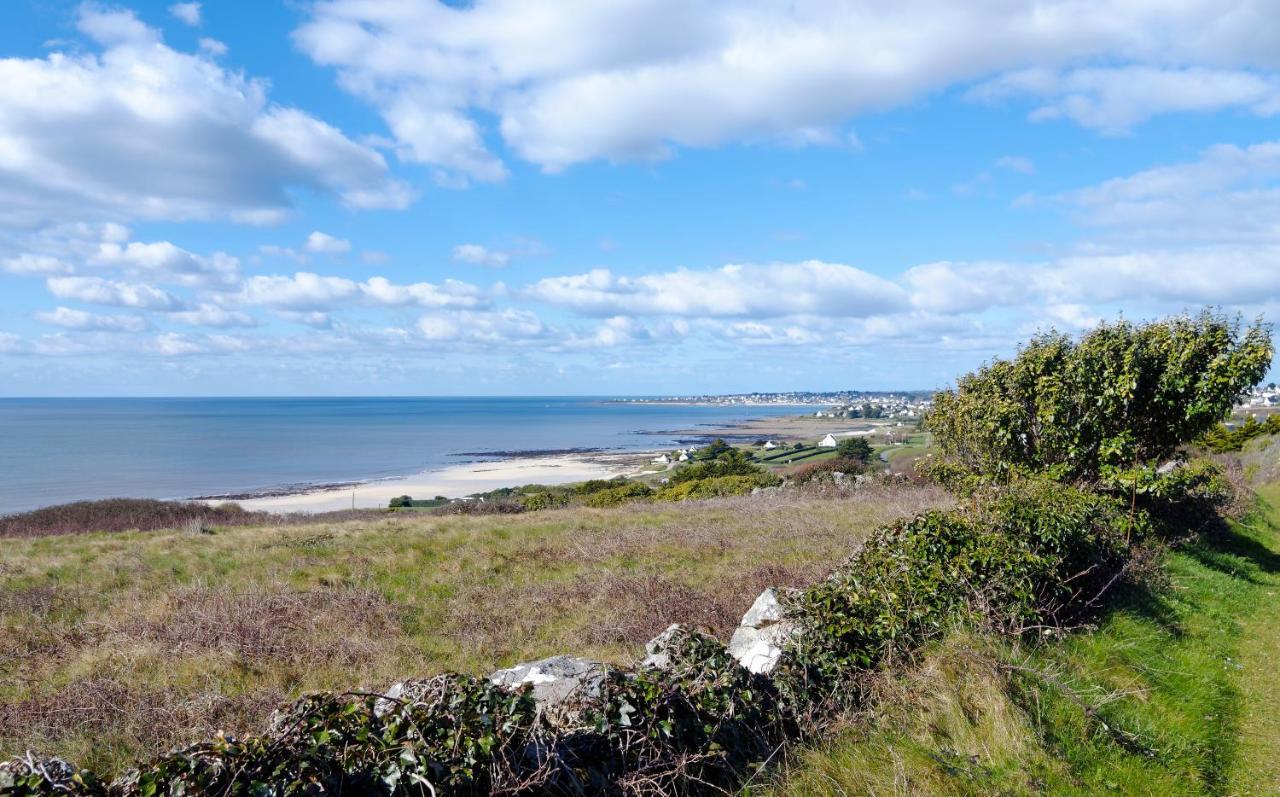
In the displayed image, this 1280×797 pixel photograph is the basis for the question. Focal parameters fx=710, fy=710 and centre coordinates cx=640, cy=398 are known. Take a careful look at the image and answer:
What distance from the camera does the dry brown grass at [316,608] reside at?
688 cm

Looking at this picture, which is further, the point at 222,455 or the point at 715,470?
the point at 222,455

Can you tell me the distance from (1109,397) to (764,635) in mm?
9834

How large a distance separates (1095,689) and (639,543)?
419 inches

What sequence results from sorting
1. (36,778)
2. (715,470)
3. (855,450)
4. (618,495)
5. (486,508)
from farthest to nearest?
(855,450), (715,470), (618,495), (486,508), (36,778)

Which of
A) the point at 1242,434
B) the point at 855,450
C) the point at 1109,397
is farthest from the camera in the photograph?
the point at 855,450

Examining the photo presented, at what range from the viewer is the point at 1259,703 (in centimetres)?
713

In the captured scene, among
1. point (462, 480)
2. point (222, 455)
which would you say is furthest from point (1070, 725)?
point (222, 455)

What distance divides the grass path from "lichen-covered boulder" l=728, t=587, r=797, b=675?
3461mm

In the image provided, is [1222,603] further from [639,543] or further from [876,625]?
[639,543]

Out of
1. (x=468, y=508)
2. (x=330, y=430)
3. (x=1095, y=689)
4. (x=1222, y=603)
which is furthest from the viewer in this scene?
(x=330, y=430)

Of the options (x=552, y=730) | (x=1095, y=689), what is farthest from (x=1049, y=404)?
(x=552, y=730)

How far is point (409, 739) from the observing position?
3949mm

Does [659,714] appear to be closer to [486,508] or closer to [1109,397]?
[1109,397]

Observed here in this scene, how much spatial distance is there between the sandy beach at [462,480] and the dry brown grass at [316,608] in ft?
88.0
